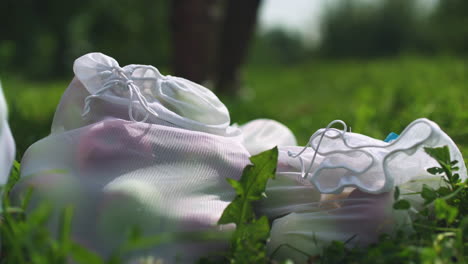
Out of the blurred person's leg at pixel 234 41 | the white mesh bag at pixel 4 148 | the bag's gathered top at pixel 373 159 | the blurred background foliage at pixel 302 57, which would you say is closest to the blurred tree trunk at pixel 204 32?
the blurred person's leg at pixel 234 41

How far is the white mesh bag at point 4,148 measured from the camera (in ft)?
2.98

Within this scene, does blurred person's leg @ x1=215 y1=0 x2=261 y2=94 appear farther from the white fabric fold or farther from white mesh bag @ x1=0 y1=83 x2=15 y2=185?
white mesh bag @ x1=0 y1=83 x2=15 y2=185

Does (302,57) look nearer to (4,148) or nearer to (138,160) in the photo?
(138,160)

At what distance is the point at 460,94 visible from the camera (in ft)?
11.0

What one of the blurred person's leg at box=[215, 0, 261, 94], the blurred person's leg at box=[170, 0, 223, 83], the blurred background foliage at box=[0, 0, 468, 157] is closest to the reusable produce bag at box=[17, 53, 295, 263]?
the blurred background foliage at box=[0, 0, 468, 157]

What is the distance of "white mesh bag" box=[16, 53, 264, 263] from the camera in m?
0.98

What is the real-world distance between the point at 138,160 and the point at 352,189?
0.44 metres

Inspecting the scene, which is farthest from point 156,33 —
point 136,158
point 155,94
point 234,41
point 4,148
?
point 4,148

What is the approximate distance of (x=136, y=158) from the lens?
3.59ft

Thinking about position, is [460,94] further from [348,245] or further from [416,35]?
[416,35]

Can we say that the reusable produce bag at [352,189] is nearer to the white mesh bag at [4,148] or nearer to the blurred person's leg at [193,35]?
the white mesh bag at [4,148]

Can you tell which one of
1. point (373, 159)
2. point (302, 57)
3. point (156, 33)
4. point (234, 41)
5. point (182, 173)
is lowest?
point (156, 33)

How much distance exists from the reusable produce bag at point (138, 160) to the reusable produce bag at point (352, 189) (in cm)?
13

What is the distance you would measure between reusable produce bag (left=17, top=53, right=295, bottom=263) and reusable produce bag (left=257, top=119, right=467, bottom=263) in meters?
0.13
